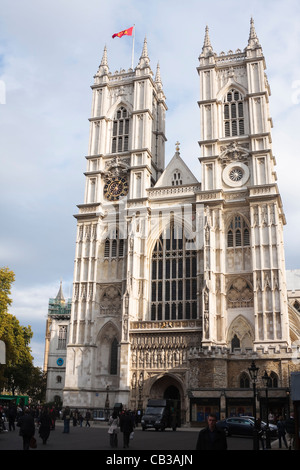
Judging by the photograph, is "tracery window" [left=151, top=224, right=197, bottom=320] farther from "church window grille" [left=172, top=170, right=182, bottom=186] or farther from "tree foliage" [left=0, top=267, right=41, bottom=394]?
"tree foliage" [left=0, top=267, right=41, bottom=394]

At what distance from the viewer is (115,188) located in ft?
166

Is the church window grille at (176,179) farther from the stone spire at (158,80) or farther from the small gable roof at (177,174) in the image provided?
the stone spire at (158,80)

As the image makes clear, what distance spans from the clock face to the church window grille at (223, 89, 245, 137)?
11166 millimetres

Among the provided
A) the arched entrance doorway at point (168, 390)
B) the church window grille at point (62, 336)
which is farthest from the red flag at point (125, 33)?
the church window grille at point (62, 336)

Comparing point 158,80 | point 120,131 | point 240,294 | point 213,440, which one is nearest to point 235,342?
point 240,294

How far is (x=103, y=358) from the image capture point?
149ft

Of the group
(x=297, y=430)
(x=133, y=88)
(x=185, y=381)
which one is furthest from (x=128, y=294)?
(x=297, y=430)

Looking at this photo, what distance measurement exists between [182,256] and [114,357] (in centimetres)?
1091

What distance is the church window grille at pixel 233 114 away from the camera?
48719 mm

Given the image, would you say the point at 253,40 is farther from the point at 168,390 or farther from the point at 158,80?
the point at 168,390

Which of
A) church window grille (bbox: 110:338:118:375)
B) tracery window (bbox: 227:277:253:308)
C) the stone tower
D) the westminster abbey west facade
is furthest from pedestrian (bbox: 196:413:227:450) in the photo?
church window grille (bbox: 110:338:118:375)

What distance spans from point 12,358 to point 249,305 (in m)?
19.9

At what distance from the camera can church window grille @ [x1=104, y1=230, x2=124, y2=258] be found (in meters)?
48.0

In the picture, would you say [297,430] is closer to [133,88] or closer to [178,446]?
[178,446]
